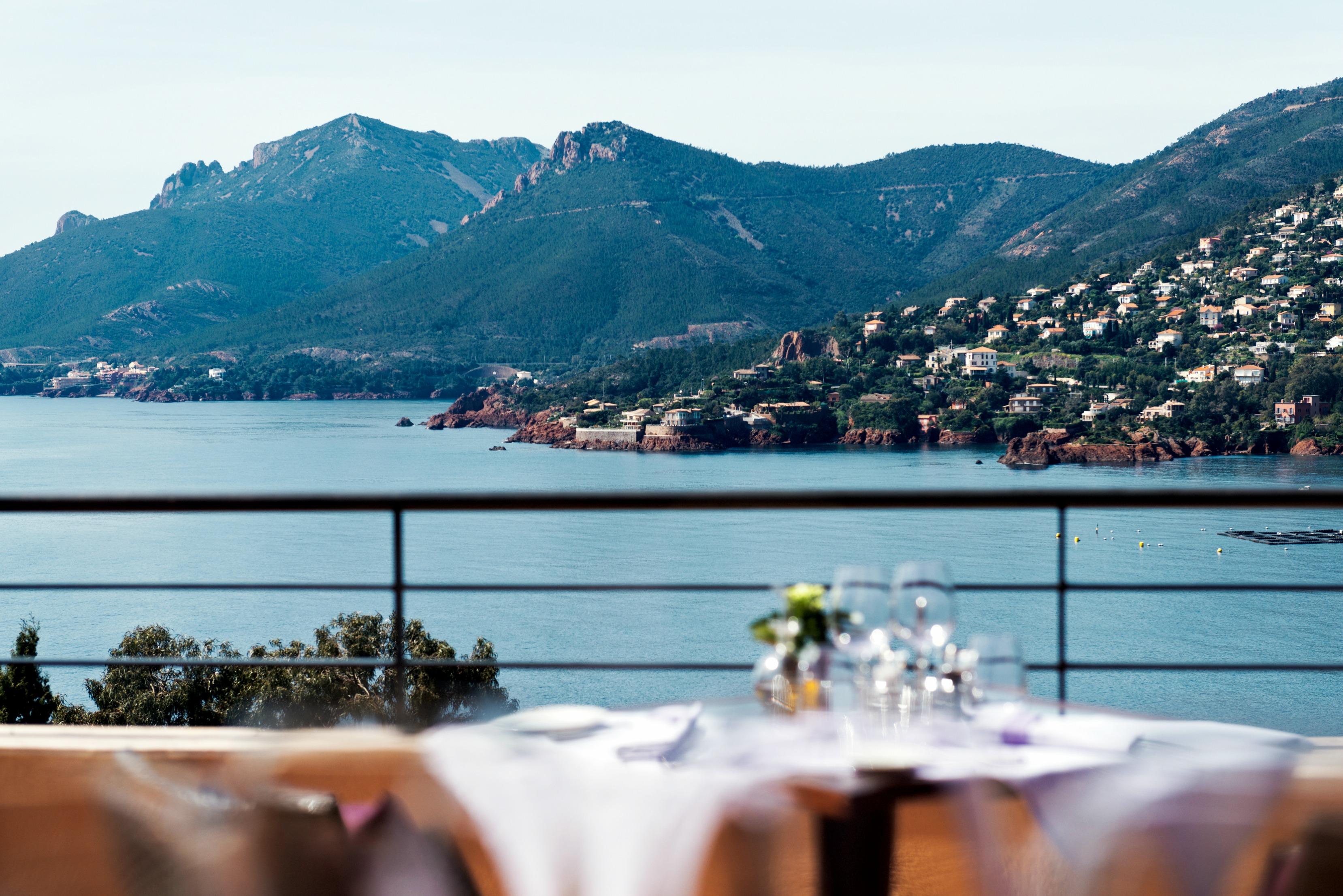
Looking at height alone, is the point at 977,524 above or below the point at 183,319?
below

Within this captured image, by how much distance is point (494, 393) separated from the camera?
73625 millimetres

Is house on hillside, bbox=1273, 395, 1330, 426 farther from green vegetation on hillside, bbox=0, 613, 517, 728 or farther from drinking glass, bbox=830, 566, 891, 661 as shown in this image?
drinking glass, bbox=830, 566, 891, 661

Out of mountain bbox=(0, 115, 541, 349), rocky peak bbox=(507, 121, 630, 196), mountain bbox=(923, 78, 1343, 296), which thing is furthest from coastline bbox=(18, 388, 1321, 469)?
mountain bbox=(0, 115, 541, 349)

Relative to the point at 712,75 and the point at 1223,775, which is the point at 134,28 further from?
the point at 712,75

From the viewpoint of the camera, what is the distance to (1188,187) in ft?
236

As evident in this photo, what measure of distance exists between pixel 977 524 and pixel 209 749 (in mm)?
42896

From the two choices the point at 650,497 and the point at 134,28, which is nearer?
the point at 650,497

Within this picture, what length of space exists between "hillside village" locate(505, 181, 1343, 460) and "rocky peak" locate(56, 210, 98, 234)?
75481mm

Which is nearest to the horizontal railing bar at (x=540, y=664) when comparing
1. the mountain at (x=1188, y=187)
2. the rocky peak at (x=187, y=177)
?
the mountain at (x=1188, y=187)

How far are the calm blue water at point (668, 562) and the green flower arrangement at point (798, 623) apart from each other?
2127 cm

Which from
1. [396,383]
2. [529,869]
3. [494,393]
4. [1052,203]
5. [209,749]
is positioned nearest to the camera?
[529,869]

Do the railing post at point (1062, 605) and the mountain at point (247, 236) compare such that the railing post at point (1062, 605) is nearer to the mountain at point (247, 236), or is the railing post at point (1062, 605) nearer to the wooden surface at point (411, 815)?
the wooden surface at point (411, 815)

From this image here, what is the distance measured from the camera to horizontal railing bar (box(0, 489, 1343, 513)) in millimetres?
1521

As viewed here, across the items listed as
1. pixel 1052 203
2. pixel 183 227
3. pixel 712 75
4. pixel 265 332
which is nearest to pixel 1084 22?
pixel 712 75
